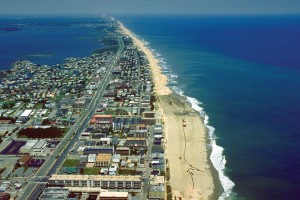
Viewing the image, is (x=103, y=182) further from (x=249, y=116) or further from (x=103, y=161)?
(x=249, y=116)

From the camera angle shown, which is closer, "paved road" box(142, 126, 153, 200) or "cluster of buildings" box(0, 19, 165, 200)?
"paved road" box(142, 126, 153, 200)

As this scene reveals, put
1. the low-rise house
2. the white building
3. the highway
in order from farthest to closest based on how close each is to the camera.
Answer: the white building, the low-rise house, the highway

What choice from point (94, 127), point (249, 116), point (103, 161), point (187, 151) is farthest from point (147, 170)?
point (249, 116)

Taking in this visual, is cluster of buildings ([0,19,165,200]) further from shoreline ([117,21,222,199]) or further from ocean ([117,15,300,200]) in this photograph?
ocean ([117,15,300,200])

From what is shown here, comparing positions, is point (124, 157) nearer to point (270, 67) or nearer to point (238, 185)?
point (238, 185)

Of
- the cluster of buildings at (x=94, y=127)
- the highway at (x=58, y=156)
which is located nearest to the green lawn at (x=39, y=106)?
the cluster of buildings at (x=94, y=127)

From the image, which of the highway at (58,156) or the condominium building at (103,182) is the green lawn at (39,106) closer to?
the highway at (58,156)

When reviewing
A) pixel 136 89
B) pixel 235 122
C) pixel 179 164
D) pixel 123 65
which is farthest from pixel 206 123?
pixel 123 65

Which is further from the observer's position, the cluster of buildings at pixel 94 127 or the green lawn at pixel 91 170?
the green lawn at pixel 91 170

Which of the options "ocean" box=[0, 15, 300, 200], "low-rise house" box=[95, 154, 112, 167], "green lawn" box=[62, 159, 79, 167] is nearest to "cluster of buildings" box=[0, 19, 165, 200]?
"green lawn" box=[62, 159, 79, 167]

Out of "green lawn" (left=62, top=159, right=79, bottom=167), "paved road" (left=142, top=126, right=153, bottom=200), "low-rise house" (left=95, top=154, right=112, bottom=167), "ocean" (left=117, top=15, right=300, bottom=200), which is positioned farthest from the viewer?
"green lawn" (left=62, top=159, right=79, bottom=167)
